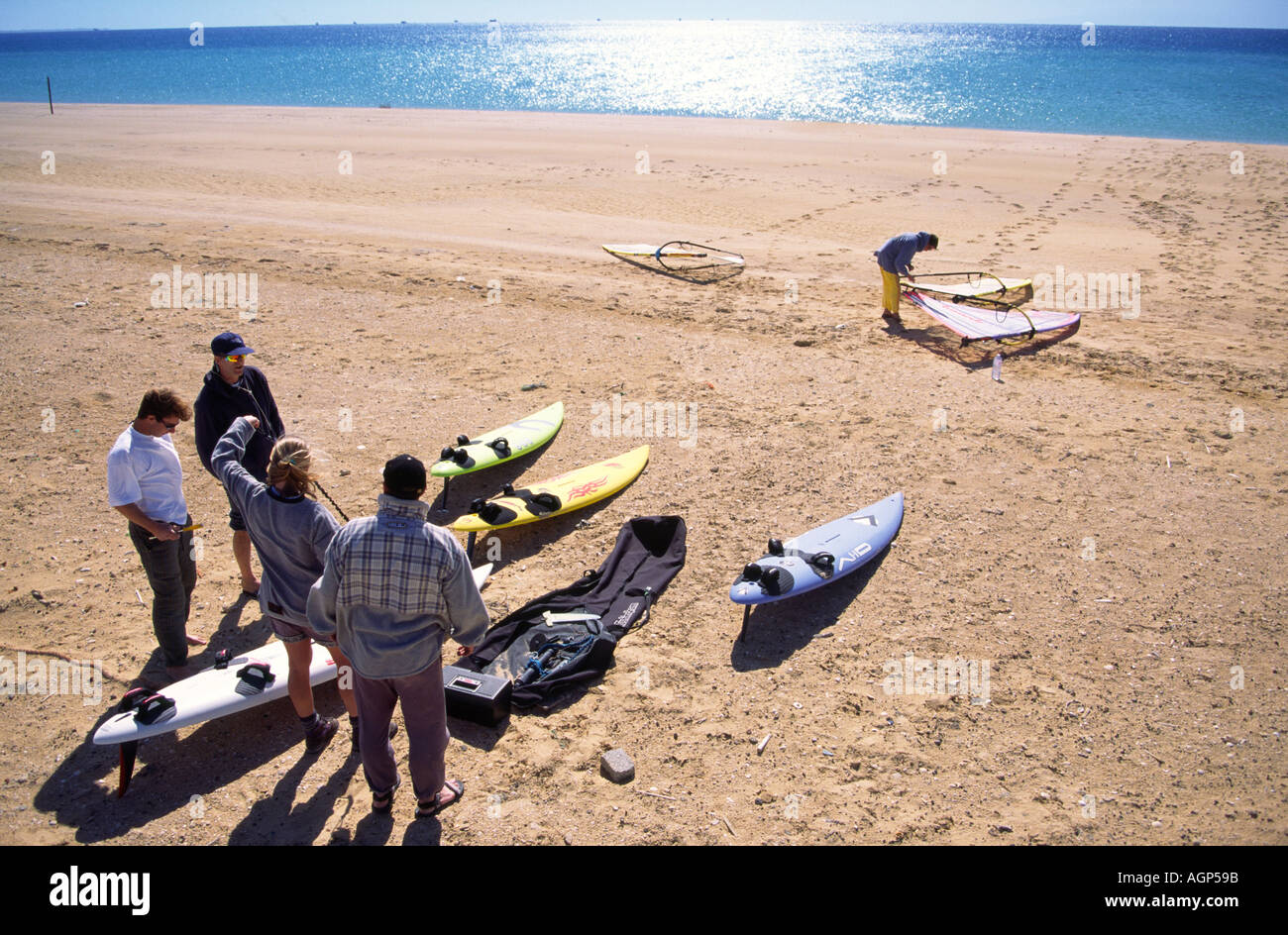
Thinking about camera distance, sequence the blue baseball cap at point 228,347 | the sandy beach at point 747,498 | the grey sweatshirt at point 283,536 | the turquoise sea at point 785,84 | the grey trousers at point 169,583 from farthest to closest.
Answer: the turquoise sea at point 785,84 < the blue baseball cap at point 228,347 < the grey trousers at point 169,583 < the sandy beach at point 747,498 < the grey sweatshirt at point 283,536

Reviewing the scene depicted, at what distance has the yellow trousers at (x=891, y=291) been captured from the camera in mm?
→ 10875

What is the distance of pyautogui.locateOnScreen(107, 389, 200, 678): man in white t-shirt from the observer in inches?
172

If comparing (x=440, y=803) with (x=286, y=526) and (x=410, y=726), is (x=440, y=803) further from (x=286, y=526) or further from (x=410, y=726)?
(x=286, y=526)

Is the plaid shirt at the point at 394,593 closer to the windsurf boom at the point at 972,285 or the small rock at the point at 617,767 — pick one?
the small rock at the point at 617,767

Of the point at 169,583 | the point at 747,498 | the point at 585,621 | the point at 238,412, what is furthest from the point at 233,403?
the point at 747,498

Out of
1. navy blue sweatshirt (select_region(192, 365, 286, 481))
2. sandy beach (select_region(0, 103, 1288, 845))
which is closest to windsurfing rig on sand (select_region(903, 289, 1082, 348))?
sandy beach (select_region(0, 103, 1288, 845))

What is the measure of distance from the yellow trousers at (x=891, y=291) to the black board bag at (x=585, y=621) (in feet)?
20.0

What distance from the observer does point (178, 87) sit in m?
54.9

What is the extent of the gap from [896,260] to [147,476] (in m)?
9.14

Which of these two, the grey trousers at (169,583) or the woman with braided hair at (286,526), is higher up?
the woman with braided hair at (286,526)

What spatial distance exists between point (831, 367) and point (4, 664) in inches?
319

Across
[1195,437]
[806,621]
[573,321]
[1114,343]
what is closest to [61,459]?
[573,321]

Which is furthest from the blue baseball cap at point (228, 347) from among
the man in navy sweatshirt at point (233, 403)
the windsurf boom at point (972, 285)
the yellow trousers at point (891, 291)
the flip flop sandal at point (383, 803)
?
the windsurf boom at point (972, 285)

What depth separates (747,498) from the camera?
7.05 meters
